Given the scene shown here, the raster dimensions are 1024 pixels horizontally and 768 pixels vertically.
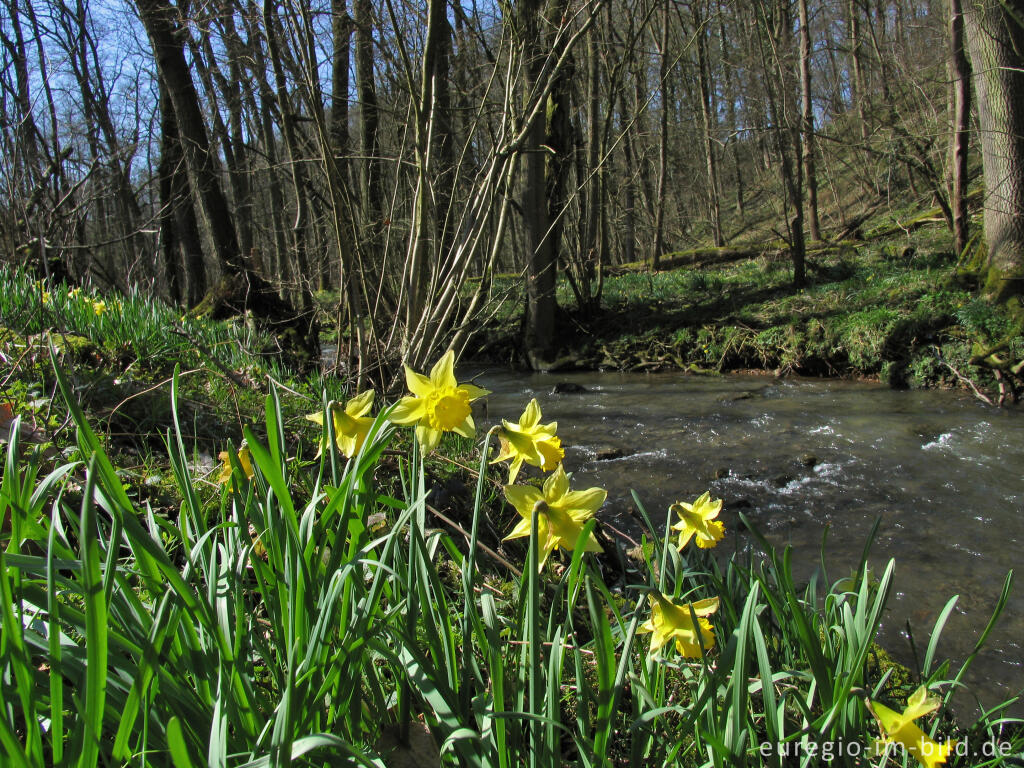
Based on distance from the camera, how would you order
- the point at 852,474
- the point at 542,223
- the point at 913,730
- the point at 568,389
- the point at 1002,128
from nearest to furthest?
the point at 913,730 → the point at 852,474 → the point at 1002,128 → the point at 568,389 → the point at 542,223

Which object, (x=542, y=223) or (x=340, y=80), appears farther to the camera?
(x=340, y=80)

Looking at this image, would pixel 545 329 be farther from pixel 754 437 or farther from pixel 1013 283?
pixel 1013 283

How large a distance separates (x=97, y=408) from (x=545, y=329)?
7624 millimetres

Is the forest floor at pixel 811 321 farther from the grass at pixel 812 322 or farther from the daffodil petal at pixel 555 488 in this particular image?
the daffodil petal at pixel 555 488

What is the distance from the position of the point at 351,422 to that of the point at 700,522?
0.69 meters

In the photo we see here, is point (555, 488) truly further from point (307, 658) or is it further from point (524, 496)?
point (307, 658)

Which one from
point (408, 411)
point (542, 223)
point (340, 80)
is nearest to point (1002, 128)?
point (542, 223)

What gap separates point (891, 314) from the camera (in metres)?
7.76

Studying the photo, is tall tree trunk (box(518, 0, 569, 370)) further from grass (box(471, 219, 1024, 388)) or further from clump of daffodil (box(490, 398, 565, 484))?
clump of daffodil (box(490, 398, 565, 484))

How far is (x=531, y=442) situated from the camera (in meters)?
1.09

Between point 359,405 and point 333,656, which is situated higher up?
point 359,405

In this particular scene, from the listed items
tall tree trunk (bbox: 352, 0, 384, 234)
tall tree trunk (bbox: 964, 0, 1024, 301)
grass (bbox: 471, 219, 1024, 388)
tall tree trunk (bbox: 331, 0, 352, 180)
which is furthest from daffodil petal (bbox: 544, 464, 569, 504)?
tall tree trunk (bbox: 964, 0, 1024, 301)

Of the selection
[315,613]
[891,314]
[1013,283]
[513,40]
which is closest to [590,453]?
[513,40]

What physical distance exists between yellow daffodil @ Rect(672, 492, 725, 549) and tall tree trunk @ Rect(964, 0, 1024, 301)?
7498 mm
